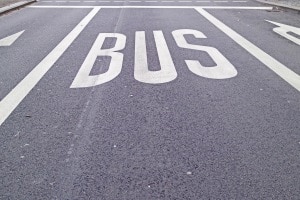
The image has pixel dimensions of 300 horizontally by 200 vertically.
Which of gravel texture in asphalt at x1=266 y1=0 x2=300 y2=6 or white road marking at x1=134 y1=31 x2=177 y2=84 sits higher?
white road marking at x1=134 y1=31 x2=177 y2=84

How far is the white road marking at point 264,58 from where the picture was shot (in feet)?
19.8

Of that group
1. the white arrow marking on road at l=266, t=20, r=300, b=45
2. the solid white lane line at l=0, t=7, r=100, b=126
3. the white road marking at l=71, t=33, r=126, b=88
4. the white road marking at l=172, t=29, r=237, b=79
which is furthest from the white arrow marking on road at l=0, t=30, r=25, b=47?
the white arrow marking on road at l=266, t=20, r=300, b=45

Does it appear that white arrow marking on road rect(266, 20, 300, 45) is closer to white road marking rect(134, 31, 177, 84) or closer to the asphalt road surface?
the asphalt road surface

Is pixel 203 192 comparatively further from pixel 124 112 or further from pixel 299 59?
pixel 299 59

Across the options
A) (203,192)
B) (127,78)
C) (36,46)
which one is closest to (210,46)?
(127,78)

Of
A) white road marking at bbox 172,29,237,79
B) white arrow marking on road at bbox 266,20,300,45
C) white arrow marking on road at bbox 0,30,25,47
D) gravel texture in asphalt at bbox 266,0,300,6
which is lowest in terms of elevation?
gravel texture in asphalt at bbox 266,0,300,6

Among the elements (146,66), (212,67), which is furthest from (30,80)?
(212,67)

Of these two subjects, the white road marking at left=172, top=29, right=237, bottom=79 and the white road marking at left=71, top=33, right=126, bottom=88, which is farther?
the white road marking at left=172, top=29, right=237, bottom=79

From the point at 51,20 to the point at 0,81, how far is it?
6250 millimetres

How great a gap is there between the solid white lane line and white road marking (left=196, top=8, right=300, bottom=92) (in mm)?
4051

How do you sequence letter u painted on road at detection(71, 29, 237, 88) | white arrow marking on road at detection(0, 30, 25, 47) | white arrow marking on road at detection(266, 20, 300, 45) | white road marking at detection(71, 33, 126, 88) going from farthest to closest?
white arrow marking on road at detection(266, 20, 300, 45)
white arrow marking on road at detection(0, 30, 25, 47)
letter u painted on road at detection(71, 29, 237, 88)
white road marking at detection(71, 33, 126, 88)

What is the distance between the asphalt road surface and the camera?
3328 mm

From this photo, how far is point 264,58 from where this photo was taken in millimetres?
7254

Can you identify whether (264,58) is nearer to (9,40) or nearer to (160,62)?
(160,62)
